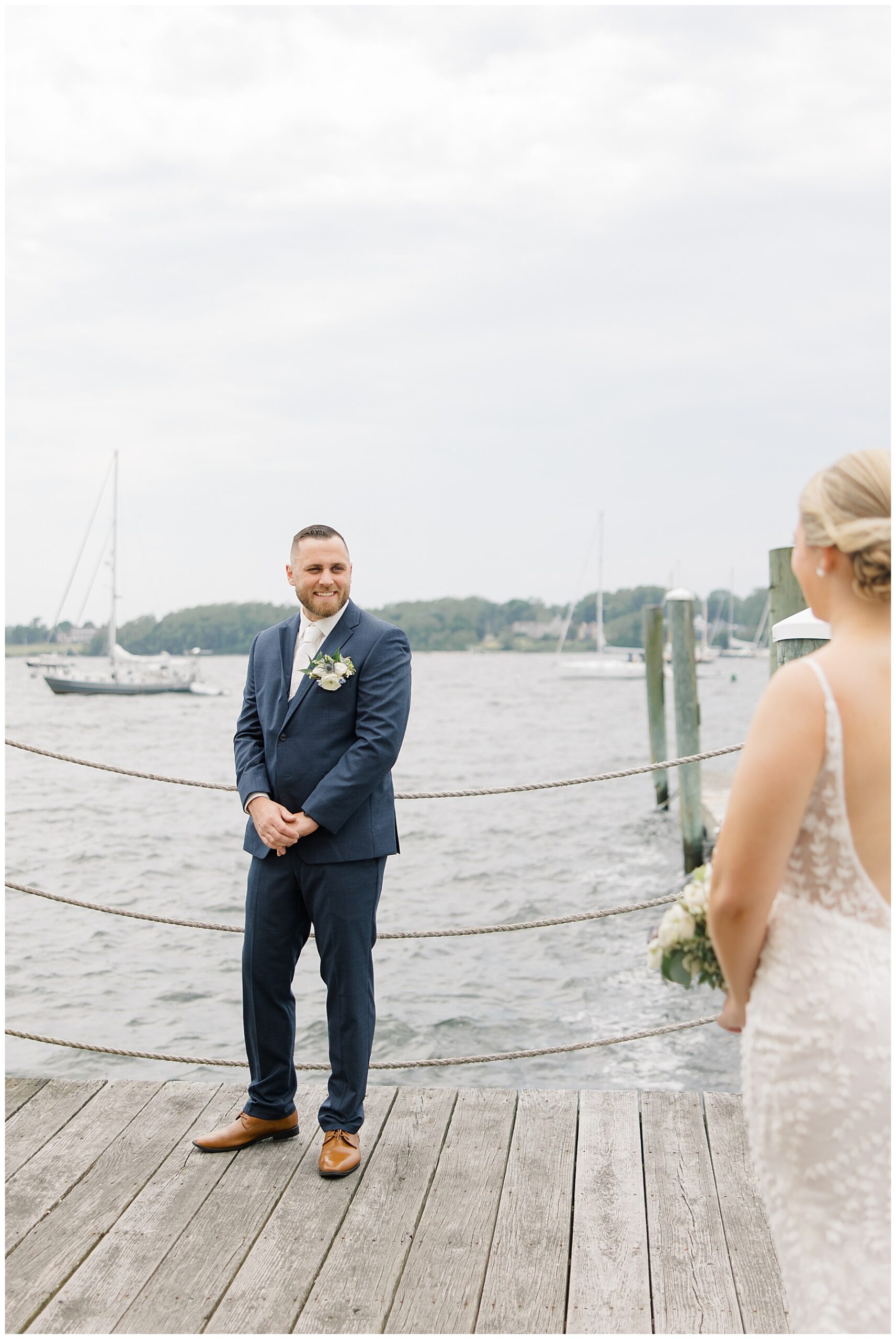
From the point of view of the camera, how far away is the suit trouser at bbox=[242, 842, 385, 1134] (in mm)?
3051

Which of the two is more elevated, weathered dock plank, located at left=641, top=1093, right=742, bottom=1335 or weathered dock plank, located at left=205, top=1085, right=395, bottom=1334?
weathered dock plank, located at left=205, top=1085, right=395, bottom=1334

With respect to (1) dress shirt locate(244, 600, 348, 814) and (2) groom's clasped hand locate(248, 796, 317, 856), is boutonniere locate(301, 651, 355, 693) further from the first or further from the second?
(2) groom's clasped hand locate(248, 796, 317, 856)

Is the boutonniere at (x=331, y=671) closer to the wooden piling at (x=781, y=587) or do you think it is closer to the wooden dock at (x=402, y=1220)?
the wooden dock at (x=402, y=1220)

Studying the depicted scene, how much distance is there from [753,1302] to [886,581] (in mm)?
1781

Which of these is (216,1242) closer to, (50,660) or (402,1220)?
(402,1220)

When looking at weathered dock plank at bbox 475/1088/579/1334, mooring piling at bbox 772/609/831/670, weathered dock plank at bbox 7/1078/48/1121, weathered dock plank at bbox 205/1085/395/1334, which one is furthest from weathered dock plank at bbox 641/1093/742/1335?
weathered dock plank at bbox 7/1078/48/1121

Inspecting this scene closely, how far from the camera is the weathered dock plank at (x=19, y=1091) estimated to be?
3.45m

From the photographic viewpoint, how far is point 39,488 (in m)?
32.9

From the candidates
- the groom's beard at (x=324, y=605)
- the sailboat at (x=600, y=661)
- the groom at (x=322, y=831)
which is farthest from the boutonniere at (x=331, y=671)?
the sailboat at (x=600, y=661)

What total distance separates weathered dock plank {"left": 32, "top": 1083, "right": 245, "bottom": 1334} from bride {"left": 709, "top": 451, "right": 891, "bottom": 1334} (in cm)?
157

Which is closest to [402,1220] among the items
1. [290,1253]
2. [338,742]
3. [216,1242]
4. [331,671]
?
[290,1253]

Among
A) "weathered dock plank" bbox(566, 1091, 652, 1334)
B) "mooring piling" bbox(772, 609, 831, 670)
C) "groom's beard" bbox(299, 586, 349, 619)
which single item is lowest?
"weathered dock plank" bbox(566, 1091, 652, 1334)

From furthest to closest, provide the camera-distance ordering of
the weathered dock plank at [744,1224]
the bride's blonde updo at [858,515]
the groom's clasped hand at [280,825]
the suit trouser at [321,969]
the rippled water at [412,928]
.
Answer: the rippled water at [412,928], the suit trouser at [321,969], the groom's clasped hand at [280,825], the weathered dock plank at [744,1224], the bride's blonde updo at [858,515]

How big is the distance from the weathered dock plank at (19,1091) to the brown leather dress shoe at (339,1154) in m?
1.08
